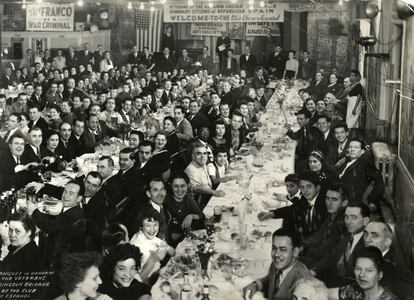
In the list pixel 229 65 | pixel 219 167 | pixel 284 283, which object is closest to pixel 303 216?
pixel 284 283

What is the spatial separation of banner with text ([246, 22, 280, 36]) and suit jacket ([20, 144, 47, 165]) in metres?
1.92

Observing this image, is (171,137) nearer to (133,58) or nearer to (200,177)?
(200,177)

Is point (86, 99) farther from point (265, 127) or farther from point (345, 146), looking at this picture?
point (345, 146)

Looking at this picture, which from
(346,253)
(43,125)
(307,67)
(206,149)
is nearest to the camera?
(346,253)

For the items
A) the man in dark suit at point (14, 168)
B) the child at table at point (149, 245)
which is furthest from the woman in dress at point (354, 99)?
the man in dark suit at point (14, 168)

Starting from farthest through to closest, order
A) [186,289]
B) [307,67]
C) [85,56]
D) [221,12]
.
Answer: [85,56] < [221,12] < [307,67] < [186,289]

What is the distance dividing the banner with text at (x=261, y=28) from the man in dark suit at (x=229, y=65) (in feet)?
0.72

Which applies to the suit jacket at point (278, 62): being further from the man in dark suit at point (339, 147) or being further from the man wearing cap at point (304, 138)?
the man in dark suit at point (339, 147)

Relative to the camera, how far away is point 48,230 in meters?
4.72

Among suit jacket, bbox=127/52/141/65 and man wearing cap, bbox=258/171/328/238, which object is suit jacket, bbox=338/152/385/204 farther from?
suit jacket, bbox=127/52/141/65

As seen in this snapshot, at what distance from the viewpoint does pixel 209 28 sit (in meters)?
4.66

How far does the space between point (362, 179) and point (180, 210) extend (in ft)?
4.56

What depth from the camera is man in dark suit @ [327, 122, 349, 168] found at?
446cm

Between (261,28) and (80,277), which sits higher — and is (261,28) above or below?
above
